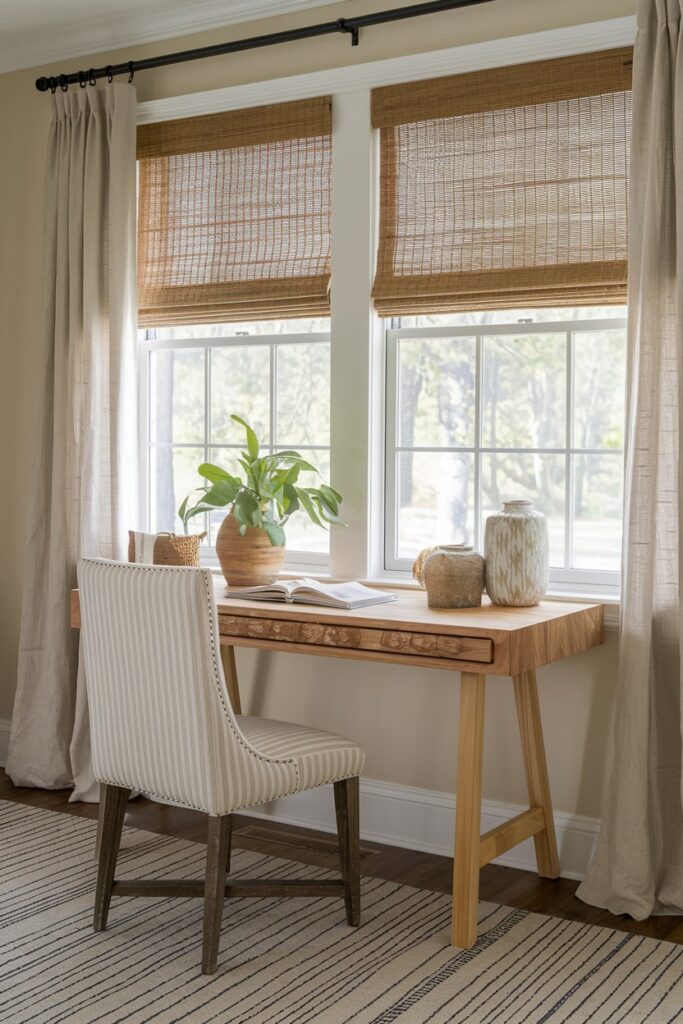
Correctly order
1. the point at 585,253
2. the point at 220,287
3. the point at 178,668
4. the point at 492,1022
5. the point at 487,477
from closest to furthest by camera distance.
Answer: the point at 492,1022 < the point at 178,668 < the point at 585,253 < the point at 487,477 < the point at 220,287

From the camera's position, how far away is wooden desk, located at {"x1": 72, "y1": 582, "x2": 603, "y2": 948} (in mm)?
2787

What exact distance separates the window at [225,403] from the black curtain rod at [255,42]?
926mm

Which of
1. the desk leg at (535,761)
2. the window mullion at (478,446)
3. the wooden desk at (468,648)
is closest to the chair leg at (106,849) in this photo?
the wooden desk at (468,648)

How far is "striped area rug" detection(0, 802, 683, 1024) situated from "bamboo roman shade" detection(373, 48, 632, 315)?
5.85 feet

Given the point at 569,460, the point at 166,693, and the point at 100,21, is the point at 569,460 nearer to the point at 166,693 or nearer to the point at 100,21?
the point at 166,693

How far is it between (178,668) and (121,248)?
1.96 m

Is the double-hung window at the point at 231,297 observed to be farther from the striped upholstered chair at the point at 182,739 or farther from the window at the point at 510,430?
the striped upholstered chair at the point at 182,739

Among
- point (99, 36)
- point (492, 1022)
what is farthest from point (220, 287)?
point (492, 1022)

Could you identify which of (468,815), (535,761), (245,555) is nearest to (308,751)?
(468,815)

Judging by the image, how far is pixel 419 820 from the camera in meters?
3.56

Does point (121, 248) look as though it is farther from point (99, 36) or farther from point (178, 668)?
point (178, 668)

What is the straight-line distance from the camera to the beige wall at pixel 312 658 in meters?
3.31

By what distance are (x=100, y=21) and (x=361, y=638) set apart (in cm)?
256

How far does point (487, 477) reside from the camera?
3557 millimetres
